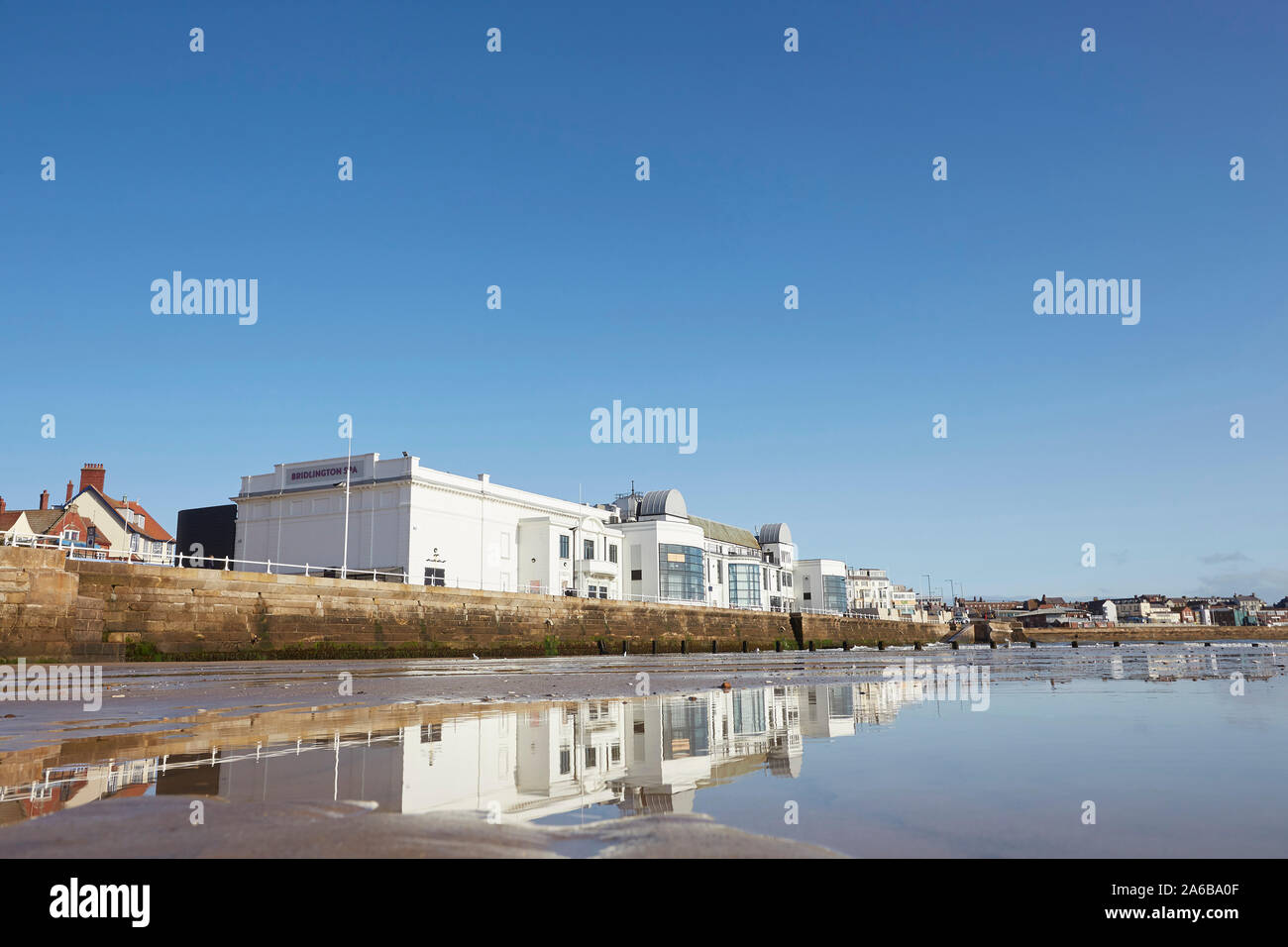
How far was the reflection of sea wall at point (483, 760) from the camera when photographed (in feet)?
15.3

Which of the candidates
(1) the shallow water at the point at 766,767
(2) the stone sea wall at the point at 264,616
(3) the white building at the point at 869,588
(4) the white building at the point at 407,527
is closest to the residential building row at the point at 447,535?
(4) the white building at the point at 407,527

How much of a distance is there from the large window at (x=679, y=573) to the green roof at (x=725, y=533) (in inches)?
665

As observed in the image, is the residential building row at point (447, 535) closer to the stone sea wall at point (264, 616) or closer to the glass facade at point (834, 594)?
the stone sea wall at point (264, 616)

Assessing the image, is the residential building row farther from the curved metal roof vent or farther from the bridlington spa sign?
the curved metal roof vent

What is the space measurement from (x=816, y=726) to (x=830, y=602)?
3860 inches

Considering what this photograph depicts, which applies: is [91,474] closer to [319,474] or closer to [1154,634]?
[319,474]

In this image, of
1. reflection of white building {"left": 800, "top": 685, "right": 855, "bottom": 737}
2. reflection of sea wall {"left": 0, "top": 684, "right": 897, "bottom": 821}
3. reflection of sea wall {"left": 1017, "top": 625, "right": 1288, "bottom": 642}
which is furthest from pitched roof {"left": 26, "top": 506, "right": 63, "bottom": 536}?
reflection of sea wall {"left": 1017, "top": 625, "right": 1288, "bottom": 642}

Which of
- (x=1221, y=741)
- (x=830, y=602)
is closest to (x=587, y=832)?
(x=1221, y=741)

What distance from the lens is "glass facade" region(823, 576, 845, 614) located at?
339 feet

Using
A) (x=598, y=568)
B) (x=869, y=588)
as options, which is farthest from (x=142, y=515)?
(x=869, y=588)

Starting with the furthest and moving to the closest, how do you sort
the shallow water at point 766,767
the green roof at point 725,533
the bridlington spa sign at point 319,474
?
the green roof at point 725,533 → the bridlington spa sign at point 319,474 → the shallow water at point 766,767
